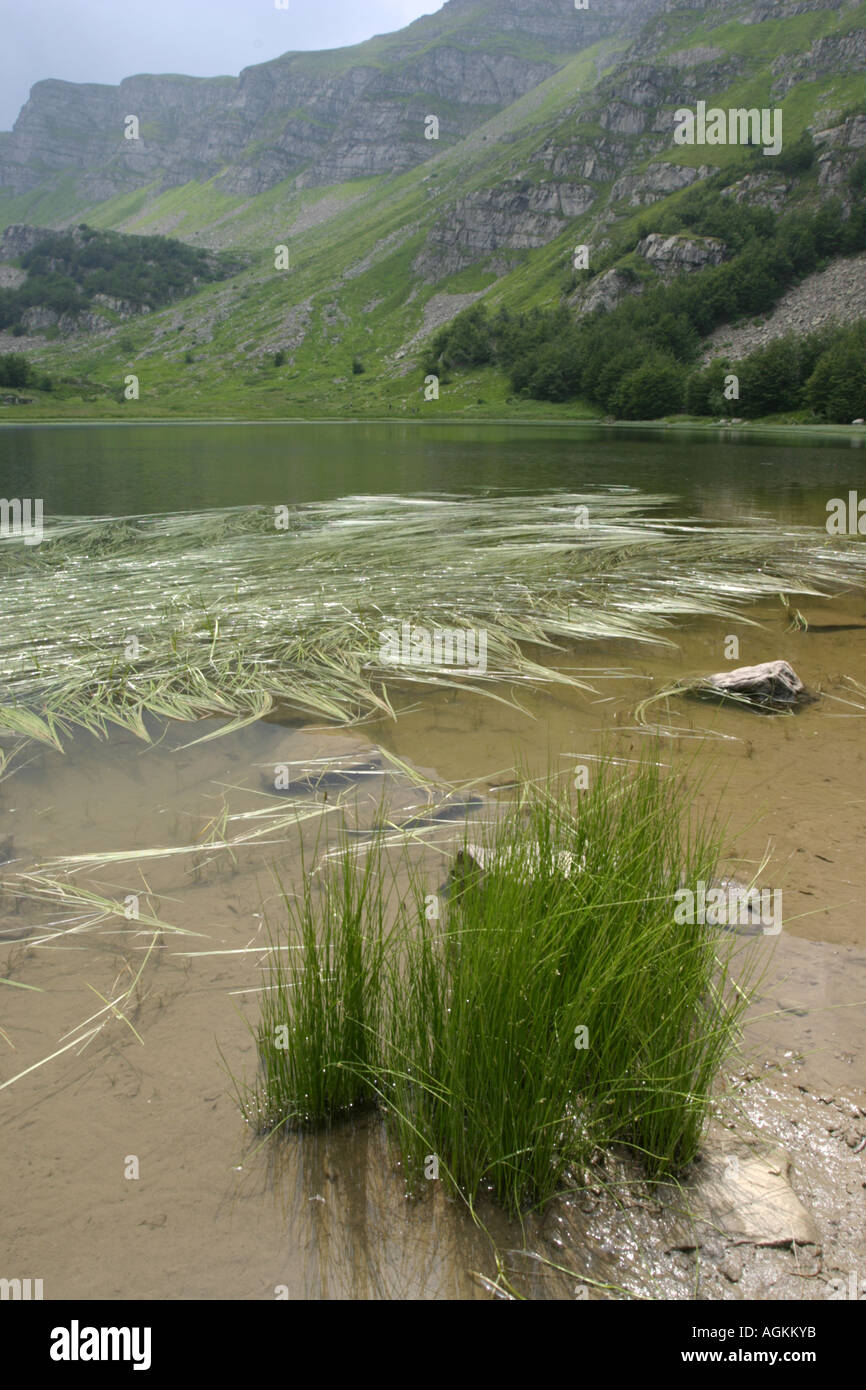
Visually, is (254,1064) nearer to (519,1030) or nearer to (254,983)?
(254,983)

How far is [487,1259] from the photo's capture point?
7.35 feet

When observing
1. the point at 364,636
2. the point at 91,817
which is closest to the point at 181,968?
the point at 91,817

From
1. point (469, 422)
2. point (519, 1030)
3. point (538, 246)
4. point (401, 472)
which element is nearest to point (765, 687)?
point (519, 1030)

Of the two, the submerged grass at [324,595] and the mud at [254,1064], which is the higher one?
the submerged grass at [324,595]

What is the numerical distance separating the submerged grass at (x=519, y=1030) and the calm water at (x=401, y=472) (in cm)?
1746

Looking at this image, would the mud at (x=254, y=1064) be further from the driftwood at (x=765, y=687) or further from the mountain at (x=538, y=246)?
the mountain at (x=538, y=246)

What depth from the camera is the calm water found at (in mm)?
21672

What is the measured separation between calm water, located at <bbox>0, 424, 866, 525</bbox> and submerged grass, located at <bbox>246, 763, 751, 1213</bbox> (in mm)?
17461

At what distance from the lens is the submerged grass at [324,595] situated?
716cm

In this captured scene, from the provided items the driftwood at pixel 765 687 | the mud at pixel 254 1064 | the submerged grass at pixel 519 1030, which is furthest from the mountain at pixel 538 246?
the submerged grass at pixel 519 1030

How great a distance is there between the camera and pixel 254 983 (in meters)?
3.40

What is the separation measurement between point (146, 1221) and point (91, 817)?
305 centimetres

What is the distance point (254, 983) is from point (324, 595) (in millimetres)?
7619
